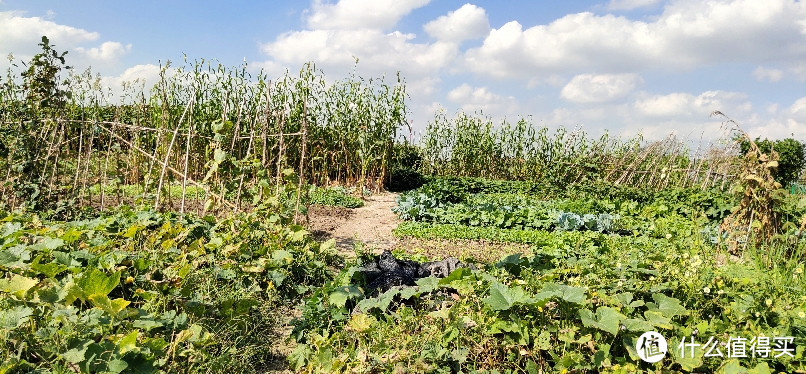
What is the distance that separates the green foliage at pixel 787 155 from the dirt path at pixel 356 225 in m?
11.2

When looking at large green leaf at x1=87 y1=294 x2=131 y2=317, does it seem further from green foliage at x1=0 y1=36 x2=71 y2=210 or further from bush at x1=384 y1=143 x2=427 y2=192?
bush at x1=384 y1=143 x2=427 y2=192

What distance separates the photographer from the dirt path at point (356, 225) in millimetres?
7508

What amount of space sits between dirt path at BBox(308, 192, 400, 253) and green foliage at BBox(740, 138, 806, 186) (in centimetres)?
Result: 1125

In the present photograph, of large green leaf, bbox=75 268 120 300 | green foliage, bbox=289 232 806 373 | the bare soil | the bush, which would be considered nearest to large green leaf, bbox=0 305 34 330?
large green leaf, bbox=75 268 120 300

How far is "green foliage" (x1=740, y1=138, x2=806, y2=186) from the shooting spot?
15.7 m

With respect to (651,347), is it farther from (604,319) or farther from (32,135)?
(32,135)

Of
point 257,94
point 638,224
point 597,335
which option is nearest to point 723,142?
point 638,224

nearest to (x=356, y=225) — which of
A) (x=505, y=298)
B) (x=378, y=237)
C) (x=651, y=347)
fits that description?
(x=378, y=237)

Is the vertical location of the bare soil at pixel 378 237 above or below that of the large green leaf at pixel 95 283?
below

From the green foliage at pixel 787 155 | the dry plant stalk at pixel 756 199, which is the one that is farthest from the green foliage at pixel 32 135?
the green foliage at pixel 787 155

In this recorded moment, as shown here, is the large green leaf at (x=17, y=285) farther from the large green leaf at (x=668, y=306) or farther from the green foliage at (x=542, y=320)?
the large green leaf at (x=668, y=306)

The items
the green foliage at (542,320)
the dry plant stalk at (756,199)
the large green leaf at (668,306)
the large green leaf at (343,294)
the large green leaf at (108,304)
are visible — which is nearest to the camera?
the large green leaf at (108,304)

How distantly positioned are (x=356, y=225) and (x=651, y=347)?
20.7 ft

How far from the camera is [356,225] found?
893 centimetres
